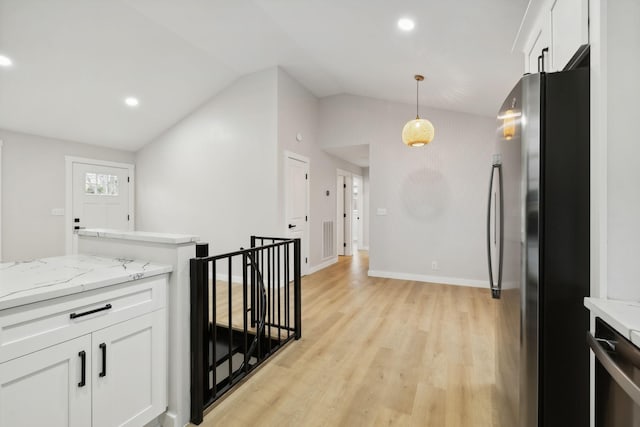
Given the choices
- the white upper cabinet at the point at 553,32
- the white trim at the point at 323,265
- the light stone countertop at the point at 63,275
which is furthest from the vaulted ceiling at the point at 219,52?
the white trim at the point at 323,265

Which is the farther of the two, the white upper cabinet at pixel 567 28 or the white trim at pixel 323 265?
the white trim at pixel 323 265

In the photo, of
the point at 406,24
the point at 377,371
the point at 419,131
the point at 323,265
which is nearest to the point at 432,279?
the point at 323,265

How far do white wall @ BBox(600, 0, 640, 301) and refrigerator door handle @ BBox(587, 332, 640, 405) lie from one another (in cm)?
22

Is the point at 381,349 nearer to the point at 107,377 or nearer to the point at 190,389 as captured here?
the point at 190,389

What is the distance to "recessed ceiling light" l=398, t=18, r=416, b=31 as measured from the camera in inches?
96.5

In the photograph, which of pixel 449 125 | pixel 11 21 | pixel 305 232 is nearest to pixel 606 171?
pixel 449 125

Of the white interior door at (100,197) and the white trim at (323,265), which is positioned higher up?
the white interior door at (100,197)

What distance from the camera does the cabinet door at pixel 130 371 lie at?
49.0 inches

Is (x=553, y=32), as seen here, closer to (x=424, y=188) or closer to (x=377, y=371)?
(x=377, y=371)

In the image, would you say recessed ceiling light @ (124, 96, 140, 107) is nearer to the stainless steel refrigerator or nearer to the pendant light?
the pendant light

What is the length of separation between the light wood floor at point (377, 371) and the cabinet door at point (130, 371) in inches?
13.6

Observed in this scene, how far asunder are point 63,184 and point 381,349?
561cm

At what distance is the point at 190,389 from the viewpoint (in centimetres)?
155

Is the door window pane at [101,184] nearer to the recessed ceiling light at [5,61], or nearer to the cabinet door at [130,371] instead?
the recessed ceiling light at [5,61]
